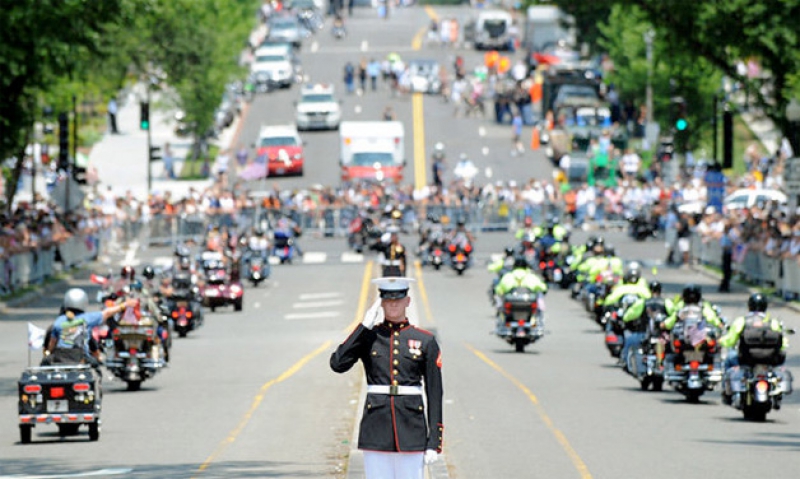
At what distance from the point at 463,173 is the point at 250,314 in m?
33.2

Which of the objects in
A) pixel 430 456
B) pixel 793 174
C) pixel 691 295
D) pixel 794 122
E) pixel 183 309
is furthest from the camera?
pixel 794 122

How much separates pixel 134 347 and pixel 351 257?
113 ft

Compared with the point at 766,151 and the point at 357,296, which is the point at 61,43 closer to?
the point at 357,296

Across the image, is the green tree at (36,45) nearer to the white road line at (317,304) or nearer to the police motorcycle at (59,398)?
the white road line at (317,304)

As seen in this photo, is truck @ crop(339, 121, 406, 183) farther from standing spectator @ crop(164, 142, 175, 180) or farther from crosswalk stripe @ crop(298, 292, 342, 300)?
crosswalk stripe @ crop(298, 292, 342, 300)

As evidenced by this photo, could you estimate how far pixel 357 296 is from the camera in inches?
1959

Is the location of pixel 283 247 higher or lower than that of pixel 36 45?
lower

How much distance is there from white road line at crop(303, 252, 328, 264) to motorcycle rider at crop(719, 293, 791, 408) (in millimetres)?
37774

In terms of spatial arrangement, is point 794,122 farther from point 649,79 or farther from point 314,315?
point 649,79

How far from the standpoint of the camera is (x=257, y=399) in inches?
1077

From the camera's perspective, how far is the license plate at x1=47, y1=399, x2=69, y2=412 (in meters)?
22.8

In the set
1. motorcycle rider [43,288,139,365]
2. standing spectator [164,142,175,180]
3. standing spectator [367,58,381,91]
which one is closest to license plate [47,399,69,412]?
motorcycle rider [43,288,139,365]

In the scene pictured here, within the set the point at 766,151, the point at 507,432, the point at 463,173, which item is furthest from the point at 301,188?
the point at 507,432

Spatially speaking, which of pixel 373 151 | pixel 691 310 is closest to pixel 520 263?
pixel 691 310
